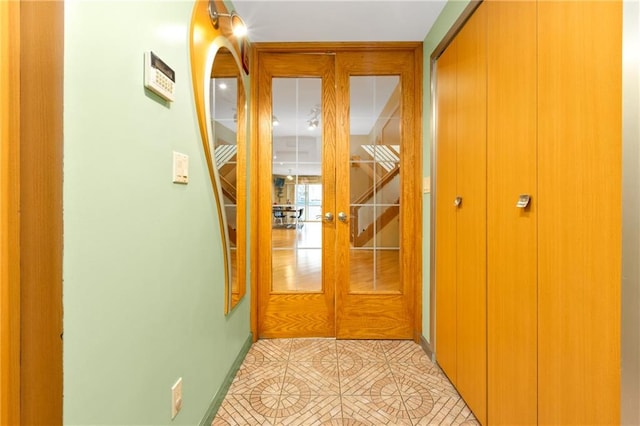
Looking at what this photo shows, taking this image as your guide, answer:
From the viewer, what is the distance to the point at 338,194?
2303 millimetres

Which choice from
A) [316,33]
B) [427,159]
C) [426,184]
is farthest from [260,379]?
[316,33]

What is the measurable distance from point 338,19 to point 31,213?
2.07 metres

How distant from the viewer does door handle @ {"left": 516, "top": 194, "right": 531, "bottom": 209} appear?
1051mm

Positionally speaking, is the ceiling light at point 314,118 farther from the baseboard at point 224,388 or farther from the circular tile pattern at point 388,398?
the circular tile pattern at point 388,398

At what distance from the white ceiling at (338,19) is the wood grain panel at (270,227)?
0.20 meters

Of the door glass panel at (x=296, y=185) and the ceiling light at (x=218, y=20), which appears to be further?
the door glass panel at (x=296, y=185)

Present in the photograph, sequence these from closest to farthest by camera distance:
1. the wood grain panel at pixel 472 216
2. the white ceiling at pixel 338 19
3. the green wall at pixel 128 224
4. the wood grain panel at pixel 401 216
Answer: the green wall at pixel 128 224 < the wood grain panel at pixel 472 216 < the white ceiling at pixel 338 19 < the wood grain panel at pixel 401 216

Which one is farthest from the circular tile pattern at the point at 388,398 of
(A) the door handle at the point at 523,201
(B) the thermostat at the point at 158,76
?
(B) the thermostat at the point at 158,76

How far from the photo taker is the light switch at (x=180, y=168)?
110 cm

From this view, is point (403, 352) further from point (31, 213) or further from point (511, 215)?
point (31, 213)

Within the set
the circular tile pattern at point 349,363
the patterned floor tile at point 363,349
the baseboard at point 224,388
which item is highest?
the baseboard at point 224,388

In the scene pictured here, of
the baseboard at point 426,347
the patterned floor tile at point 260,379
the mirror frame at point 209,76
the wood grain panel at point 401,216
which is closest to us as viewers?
the mirror frame at point 209,76

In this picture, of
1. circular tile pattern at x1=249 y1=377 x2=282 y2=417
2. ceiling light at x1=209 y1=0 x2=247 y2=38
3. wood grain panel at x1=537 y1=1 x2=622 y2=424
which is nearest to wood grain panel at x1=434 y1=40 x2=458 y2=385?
wood grain panel at x1=537 y1=1 x2=622 y2=424

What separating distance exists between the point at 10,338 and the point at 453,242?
1.84 metres
